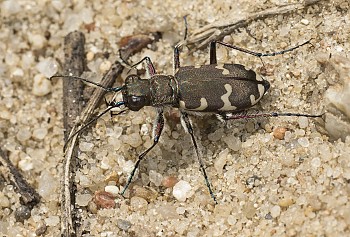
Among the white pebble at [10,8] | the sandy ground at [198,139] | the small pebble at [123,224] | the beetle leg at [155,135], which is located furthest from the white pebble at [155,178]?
the white pebble at [10,8]

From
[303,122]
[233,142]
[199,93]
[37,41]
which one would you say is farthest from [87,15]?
[303,122]

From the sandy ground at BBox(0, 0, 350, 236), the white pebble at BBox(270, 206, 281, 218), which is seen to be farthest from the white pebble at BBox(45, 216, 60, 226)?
the white pebble at BBox(270, 206, 281, 218)

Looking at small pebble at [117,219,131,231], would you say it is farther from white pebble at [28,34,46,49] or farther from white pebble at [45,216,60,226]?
white pebble at [28,34,46,49]

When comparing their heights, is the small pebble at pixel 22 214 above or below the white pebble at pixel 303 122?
below

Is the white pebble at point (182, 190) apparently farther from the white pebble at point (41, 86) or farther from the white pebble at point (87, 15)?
the white pebble at point (87, 15)

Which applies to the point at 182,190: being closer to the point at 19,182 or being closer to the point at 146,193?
the point at 146,193

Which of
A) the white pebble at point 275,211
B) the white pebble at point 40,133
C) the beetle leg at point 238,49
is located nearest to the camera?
the white pebble at point 275,211

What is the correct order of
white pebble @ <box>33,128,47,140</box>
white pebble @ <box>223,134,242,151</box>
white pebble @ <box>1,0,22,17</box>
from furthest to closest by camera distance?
A: 1. white pebble @ <box>1,0,22,17</box>
2. white pebble @ <box>33,128,47,140</box>
3. white pebble @ <box>223,134,242,151</box>
